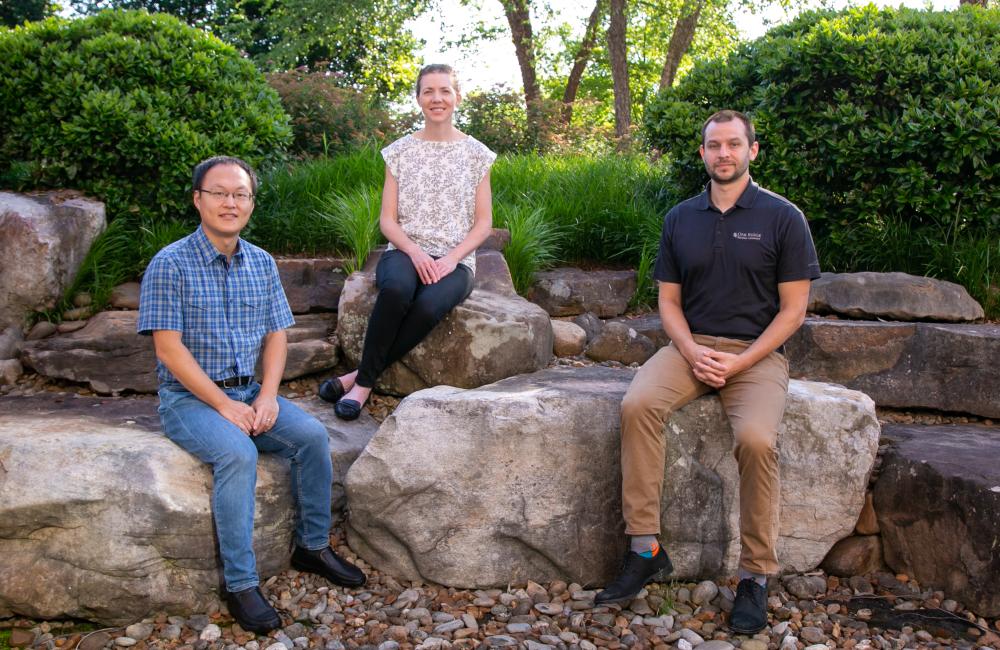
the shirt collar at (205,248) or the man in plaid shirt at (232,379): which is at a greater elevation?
the shirt collar at (205,248)

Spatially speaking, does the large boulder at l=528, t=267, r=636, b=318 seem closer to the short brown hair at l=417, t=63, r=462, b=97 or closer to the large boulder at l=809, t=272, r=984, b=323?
the large boulder at l=809, t=272, r=984, b=323

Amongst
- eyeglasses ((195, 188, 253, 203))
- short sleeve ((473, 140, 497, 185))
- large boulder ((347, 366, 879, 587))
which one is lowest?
large boulder ((347, 366, 879, 587))

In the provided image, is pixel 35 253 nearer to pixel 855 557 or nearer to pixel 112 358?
pixel 112 358

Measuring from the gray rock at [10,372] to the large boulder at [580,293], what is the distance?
2887 millimetres

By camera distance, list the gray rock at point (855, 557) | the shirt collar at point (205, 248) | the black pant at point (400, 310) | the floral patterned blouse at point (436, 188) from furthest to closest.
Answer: the floral patterned blouse at point (436, 188), the black pant at point (400, 310), the gray rock at point (855, 557), the shirt collar at point (205, 248)

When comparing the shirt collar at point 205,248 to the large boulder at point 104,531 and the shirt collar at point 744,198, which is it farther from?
the shirt collar at point 744,198

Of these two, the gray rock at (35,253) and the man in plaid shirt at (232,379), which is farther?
the gray rock at (35,253)

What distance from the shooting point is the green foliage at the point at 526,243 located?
5160mm

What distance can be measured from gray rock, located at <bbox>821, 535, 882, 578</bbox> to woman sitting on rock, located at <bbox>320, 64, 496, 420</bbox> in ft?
6.68

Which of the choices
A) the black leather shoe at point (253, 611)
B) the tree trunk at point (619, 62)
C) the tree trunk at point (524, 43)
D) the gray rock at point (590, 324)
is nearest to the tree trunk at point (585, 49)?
the tree trunk at point (619, 62)

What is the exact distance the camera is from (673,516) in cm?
335

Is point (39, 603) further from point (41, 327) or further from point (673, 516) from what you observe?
point (673, 516)

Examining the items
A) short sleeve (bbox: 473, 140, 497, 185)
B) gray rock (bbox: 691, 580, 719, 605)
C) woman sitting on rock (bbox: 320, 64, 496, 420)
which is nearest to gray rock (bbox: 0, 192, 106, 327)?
woman sitting on rock (bbox: 320, 64, 496, 420)

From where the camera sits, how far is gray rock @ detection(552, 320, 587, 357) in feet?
15.7
